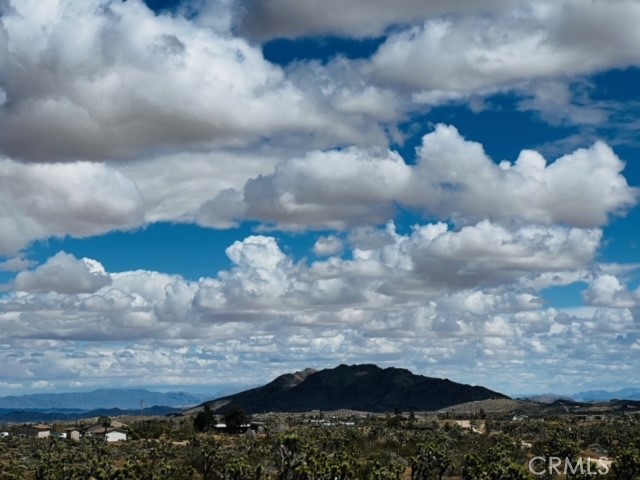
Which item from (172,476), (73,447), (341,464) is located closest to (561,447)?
(341,464)

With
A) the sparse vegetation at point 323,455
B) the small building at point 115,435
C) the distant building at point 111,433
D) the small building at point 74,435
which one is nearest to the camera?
the sparse vegetation at point 323,455

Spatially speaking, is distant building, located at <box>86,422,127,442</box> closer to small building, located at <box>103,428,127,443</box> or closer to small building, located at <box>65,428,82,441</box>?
small building, located at <box>103,428,127,443</box>

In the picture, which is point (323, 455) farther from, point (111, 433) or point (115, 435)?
point (111, 433)

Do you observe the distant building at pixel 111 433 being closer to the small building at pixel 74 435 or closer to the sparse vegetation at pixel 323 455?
the small building at pixel 74 435

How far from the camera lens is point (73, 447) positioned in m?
138

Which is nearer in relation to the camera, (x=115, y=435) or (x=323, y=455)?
(x=323, y=455)

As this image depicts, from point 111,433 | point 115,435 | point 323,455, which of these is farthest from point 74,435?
point 323,455

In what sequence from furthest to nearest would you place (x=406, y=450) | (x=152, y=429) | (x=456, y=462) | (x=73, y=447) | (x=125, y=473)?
(x=152, y=429), (x=73, y=447), (x=406, y=450), (x=456, y=462), (x=125, y=473)

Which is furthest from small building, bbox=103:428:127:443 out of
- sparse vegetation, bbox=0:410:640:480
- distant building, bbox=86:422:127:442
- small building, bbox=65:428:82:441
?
small building, bbox=65:428:82:441

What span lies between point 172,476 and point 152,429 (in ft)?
290

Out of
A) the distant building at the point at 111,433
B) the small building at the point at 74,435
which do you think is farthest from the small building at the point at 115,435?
the small building at the point at 74,435

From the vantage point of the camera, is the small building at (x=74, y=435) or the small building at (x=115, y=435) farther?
the small building at (x=74, y=435)

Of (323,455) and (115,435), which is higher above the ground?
(115,435)

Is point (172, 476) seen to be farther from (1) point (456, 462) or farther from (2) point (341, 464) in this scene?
(1) point (456, 462)
